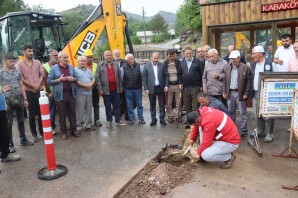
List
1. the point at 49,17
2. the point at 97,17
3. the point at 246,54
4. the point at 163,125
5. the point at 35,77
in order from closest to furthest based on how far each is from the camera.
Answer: the point at 35,77
the point at 163,125
the point at 97,17
the point at 246,54
the point at 49,17

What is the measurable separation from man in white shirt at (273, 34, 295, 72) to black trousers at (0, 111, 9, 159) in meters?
5.55

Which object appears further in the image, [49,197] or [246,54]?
[246,54]

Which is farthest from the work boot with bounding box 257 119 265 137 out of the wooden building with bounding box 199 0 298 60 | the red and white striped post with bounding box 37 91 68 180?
the red and white striped post with bounding box 37 91 68 180

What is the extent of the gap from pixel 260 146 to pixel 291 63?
1845 mm

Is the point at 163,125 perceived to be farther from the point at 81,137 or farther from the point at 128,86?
the point at 81,137

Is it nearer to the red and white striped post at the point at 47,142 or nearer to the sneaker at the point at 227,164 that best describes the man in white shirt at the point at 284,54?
the sneaker at the point at 227,164

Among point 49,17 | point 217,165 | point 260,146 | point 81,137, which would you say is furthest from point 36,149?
point 49,17

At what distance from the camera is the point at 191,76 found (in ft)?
22.6

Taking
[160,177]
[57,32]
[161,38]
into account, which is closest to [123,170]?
[160,177]

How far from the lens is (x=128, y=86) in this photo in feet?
23.9

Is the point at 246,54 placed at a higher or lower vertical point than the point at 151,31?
lower

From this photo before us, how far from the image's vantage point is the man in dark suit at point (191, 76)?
22.6 feet

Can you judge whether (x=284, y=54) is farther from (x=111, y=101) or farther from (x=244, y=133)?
(x=111, y=101)

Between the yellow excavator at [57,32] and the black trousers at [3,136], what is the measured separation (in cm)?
333
